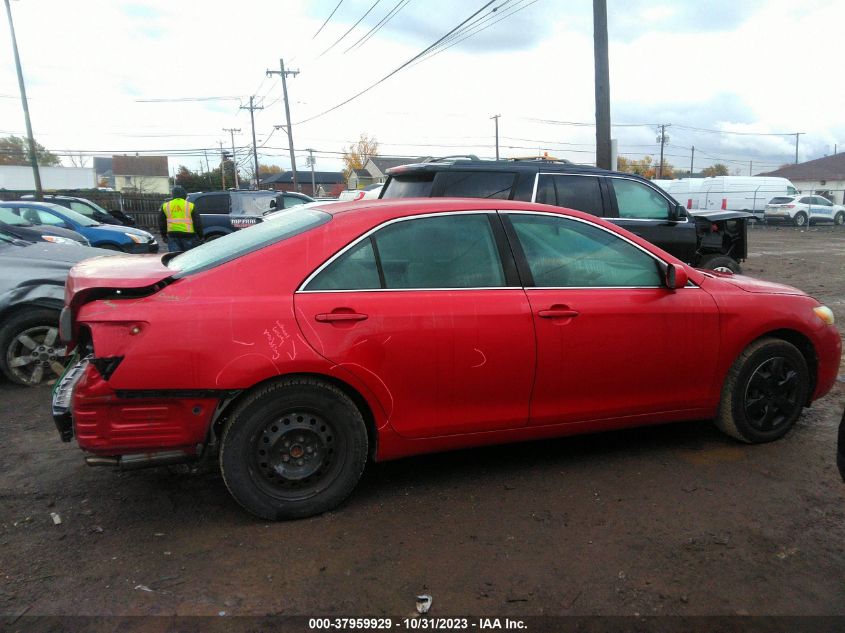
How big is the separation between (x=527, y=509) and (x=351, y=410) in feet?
3.52

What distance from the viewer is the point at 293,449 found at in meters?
3.17

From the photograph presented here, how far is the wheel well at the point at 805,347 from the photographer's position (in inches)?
164

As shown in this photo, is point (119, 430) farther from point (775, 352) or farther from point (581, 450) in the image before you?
point (775, 352)

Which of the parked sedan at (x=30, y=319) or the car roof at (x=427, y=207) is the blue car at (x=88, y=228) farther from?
the car roof at (x=427, y=207)

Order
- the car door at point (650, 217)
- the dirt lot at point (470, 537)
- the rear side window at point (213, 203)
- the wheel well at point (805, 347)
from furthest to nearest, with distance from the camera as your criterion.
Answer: the rear side window at point (213, 203) < the car door at point (650, 217) < the wheel well at point (805, 347) < the dirt lot at point (470, 537)

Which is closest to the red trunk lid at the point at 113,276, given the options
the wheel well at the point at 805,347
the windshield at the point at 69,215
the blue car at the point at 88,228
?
the wheel well at the point at 805,347

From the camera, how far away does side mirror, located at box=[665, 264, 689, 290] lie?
3.77 meters

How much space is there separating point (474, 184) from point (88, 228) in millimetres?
9940

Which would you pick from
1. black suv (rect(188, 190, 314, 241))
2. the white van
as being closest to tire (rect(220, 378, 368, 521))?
black suv (rect(188, 190, 314, 241))

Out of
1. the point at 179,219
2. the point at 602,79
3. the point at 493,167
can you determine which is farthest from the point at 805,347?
the point at 179,219

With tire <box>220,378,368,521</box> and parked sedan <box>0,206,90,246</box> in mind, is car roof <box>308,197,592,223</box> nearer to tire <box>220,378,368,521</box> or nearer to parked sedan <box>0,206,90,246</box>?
tire <box>220,378,368,521</box>

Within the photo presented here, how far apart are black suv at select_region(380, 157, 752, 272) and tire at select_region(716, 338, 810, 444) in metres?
1.90

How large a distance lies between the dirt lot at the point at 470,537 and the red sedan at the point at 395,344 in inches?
11.0

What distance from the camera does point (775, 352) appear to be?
405 centimetres
